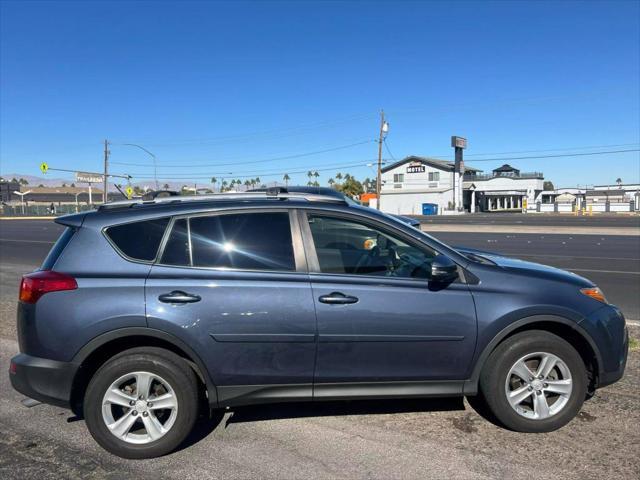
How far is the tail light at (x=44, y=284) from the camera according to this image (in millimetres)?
3344

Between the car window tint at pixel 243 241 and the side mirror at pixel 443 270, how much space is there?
37.8 inches

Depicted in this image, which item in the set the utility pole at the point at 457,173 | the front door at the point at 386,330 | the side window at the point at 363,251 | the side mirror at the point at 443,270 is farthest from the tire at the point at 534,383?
the utility pole at the point at 457,173

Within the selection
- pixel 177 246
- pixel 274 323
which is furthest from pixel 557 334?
pixel 177 246

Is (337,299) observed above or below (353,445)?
above

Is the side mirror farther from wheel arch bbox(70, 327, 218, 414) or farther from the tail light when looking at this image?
the tail light

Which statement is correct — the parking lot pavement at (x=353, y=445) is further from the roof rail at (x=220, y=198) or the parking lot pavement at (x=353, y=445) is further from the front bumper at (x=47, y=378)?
the roof rail at (x=220, y=198)

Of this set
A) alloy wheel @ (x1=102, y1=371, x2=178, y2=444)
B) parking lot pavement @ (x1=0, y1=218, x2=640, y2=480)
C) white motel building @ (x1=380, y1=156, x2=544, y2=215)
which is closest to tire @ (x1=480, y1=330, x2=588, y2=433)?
parking lot pavement @ (x1=0, y1=218, x2=640, y2=480)

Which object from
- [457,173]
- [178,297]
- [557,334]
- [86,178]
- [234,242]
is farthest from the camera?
[457,173]

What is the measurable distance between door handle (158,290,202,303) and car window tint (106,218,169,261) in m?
0.31

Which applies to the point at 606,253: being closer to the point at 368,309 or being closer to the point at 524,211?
the point at 368,309

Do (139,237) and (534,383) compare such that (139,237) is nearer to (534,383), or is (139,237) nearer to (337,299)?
(337,299)

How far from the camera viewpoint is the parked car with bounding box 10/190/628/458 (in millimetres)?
3340

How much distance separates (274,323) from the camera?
3361 millimetres

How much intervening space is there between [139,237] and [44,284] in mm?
668
